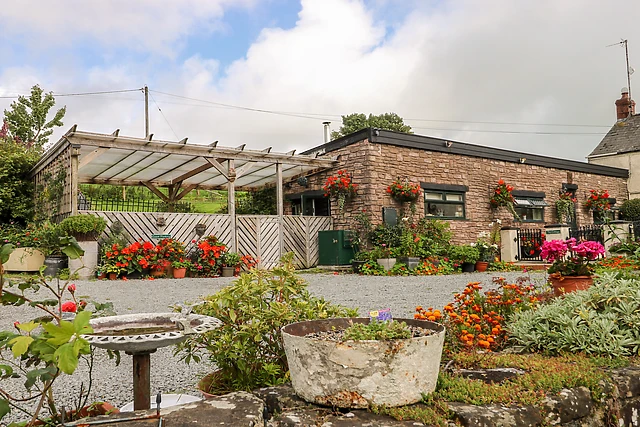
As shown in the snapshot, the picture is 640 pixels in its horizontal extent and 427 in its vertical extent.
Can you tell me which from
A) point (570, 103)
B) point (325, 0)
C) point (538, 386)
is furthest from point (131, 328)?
point (570, 103)

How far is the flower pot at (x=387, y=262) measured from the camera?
Answer: 11.0 metres

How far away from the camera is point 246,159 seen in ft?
39.7

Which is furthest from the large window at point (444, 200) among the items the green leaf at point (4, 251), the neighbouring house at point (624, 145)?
the green leaf at point (4, 251)

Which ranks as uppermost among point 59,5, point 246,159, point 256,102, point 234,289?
point 256,102

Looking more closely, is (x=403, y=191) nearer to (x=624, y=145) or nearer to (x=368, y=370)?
(x=368, y=370)

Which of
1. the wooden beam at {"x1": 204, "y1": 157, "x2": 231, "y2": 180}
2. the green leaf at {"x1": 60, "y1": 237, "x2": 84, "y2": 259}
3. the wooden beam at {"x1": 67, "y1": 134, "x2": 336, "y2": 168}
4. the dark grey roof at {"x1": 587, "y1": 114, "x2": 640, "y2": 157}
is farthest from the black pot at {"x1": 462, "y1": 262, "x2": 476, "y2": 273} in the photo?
the dark grey roof at {"x1": 587, "y1": 114, "x2": 640, "y2": 157}

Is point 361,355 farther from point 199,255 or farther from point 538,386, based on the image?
point 199,255

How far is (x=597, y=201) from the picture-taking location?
18.0 meters

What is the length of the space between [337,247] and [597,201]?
38.7ft

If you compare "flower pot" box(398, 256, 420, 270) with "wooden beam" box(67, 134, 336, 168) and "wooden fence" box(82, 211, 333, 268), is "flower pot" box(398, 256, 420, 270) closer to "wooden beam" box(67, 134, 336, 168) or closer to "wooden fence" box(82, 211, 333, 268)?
"wooden fence" box(82, 211, 333, 268)

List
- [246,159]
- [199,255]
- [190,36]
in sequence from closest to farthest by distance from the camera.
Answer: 1. [190,36]
2. [199,255]
3. [246,159]

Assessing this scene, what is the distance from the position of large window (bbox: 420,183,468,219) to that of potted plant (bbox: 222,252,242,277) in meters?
5.58

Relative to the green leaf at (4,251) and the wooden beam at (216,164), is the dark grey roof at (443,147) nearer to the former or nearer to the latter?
the wooden beam at (216,164)

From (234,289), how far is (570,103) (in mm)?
18550
